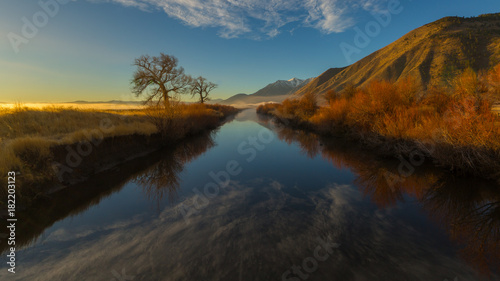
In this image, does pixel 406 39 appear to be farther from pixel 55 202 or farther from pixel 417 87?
pixel 55 202

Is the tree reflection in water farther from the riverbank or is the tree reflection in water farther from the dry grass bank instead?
the dry grass bank

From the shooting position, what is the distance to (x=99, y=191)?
250 inches

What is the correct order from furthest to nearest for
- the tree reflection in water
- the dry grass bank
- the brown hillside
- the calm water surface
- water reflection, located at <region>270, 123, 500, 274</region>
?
the brown hillside
the tree reflection in water
the dry grass bank
water reflection, located at <region>270, 123, 500, 274</region>
the calm water surface

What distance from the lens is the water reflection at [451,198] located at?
11.7 ft

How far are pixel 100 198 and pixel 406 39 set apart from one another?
138 metres

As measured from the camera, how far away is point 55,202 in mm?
5320

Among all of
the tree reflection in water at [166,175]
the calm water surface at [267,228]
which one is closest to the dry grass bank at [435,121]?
the calm water surface at [267,228]

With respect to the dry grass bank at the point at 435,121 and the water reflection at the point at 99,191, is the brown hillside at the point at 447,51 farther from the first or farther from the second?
the water reflection at the point at 99,191

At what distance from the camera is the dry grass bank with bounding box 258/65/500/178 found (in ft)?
19.8

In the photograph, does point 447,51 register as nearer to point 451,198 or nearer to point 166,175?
point 451,198

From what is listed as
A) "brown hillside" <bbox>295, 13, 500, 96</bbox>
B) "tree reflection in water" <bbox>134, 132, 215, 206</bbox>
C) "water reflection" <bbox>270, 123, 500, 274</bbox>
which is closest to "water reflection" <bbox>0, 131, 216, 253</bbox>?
"tree reflection in water" <bbox>134, 132, 215, 206</bbox>

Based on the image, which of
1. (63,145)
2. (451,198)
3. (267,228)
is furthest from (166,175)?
(451,198)

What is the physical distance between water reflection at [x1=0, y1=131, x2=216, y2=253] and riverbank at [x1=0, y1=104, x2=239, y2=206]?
370mm

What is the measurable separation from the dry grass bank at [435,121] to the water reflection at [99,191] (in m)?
10.0
